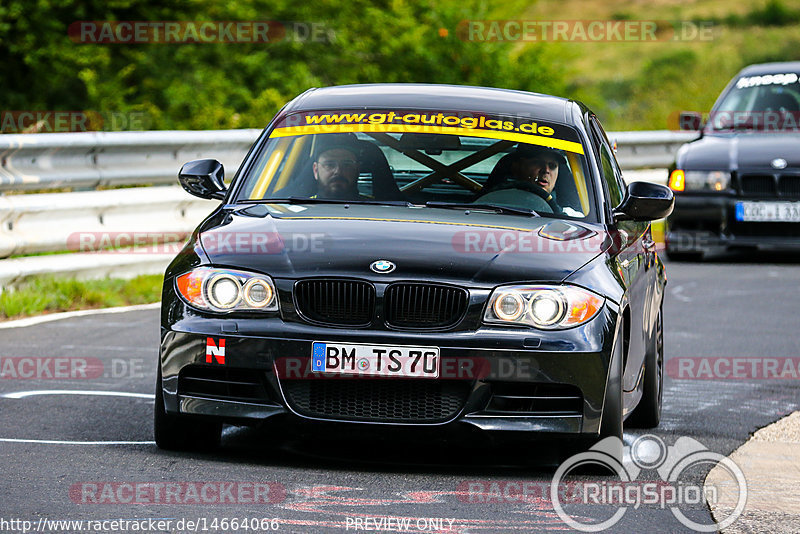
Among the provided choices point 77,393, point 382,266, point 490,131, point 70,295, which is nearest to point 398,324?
point 382,266

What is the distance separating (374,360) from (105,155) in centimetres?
653

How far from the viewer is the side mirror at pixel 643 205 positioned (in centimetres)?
695

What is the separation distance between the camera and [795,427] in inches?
291

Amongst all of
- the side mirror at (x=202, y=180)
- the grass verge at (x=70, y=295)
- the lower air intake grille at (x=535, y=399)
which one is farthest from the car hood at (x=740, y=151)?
the lower air intake grille at (x=535, y=399)

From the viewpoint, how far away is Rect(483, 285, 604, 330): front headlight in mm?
5742

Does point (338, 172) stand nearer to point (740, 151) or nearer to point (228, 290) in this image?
point (228, 290)

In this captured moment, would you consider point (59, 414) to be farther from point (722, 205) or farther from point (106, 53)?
point (106, 53)

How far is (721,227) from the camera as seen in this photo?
49.4 ft

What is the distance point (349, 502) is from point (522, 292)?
A: 1.05 m

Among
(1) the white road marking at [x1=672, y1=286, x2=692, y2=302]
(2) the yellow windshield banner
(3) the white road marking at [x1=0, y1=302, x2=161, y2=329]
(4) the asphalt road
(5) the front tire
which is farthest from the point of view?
(1) the white road marking at [x1=672, y1=286, x2=692, y2=302]

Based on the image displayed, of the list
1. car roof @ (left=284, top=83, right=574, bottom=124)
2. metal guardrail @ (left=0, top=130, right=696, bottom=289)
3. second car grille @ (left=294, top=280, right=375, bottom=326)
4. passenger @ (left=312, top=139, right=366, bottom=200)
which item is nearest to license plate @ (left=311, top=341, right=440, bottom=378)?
second car grille @ (left=294, top=280, right=375, bottom=326)

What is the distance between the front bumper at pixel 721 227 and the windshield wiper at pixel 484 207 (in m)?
8.61

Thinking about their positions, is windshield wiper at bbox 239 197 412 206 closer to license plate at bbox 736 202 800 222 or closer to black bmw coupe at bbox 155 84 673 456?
black bmw coupe at bbox 155 84 673 456

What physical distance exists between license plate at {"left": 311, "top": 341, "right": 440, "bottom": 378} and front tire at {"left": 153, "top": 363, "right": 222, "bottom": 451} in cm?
59
